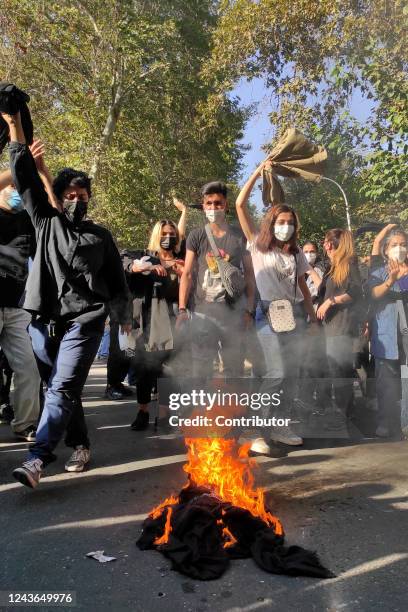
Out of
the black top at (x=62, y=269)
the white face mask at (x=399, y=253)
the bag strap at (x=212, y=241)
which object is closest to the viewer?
the black top at (x=62, y=269)

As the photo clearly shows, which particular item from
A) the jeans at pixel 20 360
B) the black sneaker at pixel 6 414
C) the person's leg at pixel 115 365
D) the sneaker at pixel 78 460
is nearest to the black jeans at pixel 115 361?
the person's leg at pixel 115 365

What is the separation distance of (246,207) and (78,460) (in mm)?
2215

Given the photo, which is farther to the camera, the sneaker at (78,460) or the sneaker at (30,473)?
the sneaker at (78,460)

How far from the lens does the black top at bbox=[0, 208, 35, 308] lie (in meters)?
4.20

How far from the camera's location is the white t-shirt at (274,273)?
4.25 meters

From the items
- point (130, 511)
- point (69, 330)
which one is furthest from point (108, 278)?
point (130, 511)

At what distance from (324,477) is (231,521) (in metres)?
1.17

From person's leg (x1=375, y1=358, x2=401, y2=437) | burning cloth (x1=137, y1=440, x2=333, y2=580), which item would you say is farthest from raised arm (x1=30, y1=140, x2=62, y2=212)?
person's leg (x1=375, y1=358, x2=401, y2=437)

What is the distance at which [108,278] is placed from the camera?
365cm

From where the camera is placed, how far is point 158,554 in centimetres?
236

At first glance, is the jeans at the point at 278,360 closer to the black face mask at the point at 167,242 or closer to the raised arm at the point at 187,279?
the raised arm at the point at 187,279

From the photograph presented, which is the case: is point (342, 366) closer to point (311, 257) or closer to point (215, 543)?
point (311, 257)

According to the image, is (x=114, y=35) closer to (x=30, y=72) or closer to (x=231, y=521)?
(x=30, y=72)

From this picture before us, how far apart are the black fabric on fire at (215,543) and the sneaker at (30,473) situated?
85 cm
